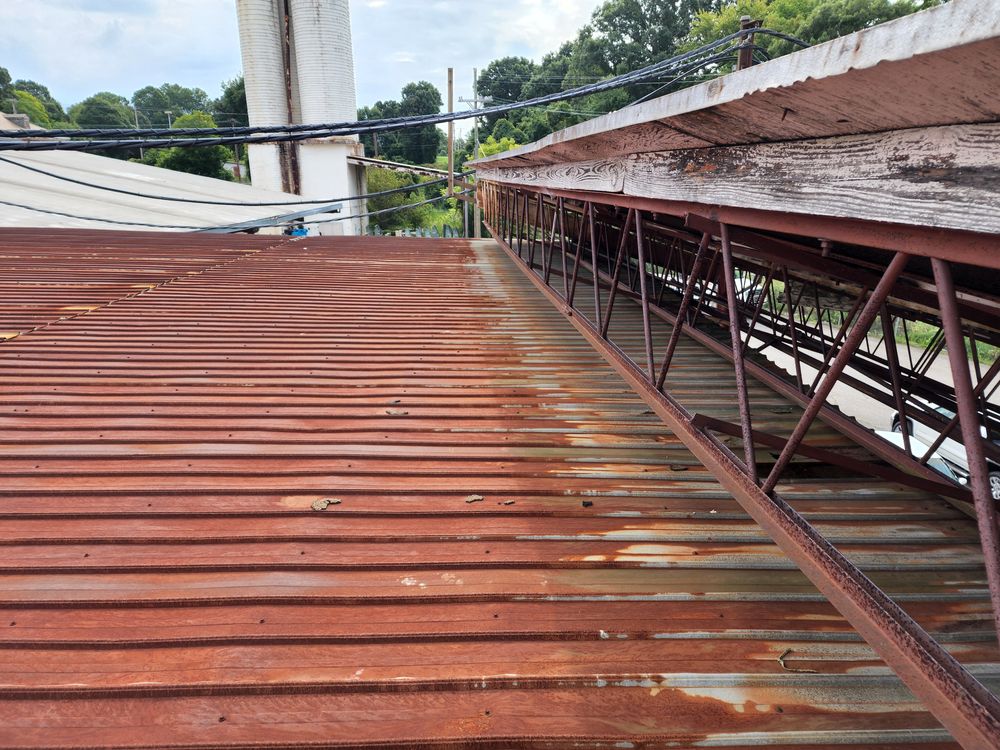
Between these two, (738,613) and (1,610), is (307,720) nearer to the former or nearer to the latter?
(1,610)

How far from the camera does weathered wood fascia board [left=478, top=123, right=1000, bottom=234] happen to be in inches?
45.7

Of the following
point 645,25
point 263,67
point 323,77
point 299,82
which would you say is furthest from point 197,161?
point 645,25

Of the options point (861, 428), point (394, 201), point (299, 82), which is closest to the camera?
point (861, 428)

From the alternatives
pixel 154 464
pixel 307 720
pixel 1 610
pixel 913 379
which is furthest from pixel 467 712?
pixel 913 379

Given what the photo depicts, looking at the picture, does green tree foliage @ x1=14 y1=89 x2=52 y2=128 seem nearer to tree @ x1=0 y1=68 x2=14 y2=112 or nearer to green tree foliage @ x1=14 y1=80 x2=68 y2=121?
tree @ x1=0 y1=68 x2=14 y2=112

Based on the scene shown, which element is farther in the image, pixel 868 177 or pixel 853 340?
pixel 853 340

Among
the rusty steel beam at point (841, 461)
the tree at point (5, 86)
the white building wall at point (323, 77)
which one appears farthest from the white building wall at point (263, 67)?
the tree at point (5, 86)

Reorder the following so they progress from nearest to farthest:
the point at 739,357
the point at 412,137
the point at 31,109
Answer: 1. the point at 739,357
2. the point at 412,137
3. the point at 31,109

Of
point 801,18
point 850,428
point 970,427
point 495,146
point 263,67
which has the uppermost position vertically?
point 801,18

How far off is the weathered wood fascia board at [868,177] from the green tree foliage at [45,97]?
319 feet

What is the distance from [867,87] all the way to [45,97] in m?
113

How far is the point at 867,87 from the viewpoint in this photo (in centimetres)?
121

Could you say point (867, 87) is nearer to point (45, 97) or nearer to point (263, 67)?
point (263, 67)

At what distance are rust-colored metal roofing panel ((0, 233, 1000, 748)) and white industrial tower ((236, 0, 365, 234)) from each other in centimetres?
2492
